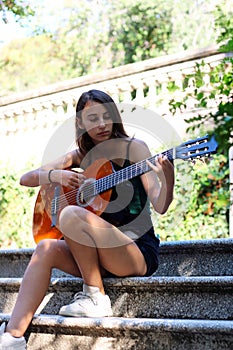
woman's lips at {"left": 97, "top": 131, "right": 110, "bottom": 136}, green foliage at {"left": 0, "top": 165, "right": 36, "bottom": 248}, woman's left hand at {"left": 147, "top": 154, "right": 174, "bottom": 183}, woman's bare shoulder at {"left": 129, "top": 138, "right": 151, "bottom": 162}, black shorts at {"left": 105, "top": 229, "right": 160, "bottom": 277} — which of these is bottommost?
green foliage at {"left": 0, "top": 165, "right": 36, "bottom": 248}

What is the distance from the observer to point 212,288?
2828 millimetres

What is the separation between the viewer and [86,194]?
316 centimetres

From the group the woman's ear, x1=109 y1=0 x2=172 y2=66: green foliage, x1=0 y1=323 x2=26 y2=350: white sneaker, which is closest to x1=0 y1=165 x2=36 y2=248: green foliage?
the woman's ear

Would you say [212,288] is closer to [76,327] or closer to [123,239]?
[123,239]

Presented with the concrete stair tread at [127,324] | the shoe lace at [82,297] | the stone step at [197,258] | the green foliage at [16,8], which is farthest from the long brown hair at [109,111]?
the green foliage at [16,8]

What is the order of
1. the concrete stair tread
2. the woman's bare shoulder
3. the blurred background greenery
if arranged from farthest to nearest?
the blurred background greenery
the woman's bare shoulder
the concrete stair tread

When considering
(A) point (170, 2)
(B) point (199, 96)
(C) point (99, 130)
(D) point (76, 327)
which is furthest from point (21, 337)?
(A) point (170, 2)

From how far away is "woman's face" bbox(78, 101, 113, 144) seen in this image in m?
3.26

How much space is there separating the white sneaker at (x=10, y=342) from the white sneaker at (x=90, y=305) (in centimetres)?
26

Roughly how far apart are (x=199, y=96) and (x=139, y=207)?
0.75m

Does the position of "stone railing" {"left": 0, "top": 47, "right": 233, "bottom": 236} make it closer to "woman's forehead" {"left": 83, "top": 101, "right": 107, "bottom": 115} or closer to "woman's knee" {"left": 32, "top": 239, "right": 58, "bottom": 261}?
"woman's forehead" {"left": 83, "top": 101, "right": 107, "bottom": 115}

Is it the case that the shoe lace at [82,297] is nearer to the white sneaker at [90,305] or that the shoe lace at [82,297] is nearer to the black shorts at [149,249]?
the white sneaker at [90,305]

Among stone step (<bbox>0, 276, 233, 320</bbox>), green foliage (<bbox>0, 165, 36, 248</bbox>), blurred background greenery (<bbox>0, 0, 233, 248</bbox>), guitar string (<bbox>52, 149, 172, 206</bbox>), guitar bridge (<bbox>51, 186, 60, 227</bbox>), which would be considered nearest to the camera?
stone step (<bbox>0, 276, 233, 320</bbox>)

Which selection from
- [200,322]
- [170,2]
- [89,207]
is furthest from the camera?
[170,2]
